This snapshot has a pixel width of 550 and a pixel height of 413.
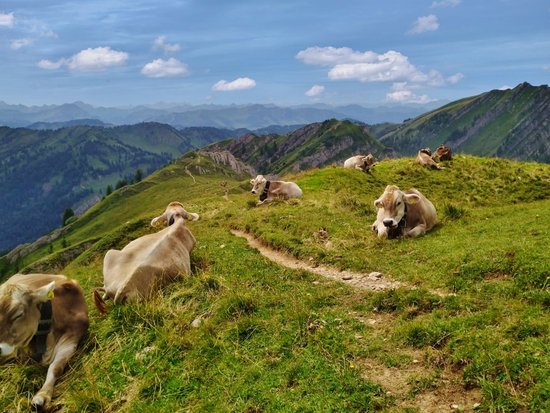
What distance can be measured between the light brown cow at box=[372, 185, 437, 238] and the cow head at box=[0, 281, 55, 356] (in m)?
11.3

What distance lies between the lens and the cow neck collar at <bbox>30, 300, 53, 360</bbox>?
977cm

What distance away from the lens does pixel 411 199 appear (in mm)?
17734

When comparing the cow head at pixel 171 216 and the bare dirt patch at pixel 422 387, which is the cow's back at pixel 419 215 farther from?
the bare dirt patch at pixel 422 387

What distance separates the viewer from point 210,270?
14609 mm

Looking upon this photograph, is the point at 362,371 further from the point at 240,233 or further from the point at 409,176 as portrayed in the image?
the point at 409,176

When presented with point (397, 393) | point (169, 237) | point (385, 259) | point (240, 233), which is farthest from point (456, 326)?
point (240, 233)

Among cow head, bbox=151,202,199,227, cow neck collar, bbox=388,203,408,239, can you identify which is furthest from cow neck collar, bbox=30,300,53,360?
cow neck collar, bbox=388,203,408,239

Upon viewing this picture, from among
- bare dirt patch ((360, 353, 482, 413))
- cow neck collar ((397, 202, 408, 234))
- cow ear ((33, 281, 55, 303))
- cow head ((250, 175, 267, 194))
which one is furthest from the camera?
cow head ((250, 175, 267, 194))

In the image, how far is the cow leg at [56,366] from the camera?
8742 mm

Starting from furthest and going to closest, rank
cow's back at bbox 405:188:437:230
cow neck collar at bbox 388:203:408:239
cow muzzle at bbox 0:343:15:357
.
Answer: cow's back at bbox 405:188:437:230 < cow neck collar at bbox 388:203:408:239 < cow muzzle at bbox 0:343:15:357

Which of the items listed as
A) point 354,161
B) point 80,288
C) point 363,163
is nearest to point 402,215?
point 80,288

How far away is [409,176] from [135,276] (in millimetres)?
23008

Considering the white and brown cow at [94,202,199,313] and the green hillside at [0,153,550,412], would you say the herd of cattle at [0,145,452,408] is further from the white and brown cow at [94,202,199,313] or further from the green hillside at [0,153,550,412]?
the green hillside at [0,153,550,412]

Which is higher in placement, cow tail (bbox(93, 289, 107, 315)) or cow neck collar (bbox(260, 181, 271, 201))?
cow neck collar (bbox(260, 181, 271, 201))
